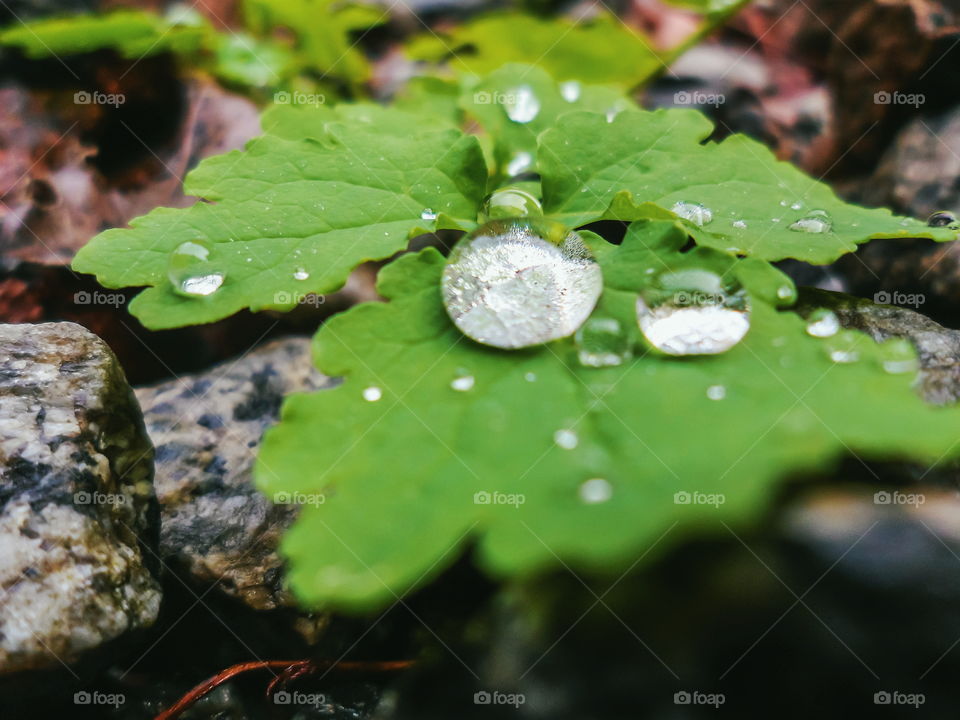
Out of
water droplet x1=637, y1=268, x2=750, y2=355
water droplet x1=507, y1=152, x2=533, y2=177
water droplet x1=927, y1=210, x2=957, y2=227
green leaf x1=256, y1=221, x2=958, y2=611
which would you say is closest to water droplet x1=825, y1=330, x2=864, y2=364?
green leaf x1=256, y1=221, x2=958, y2=611

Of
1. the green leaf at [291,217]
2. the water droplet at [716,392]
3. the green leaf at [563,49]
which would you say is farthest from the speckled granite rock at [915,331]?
the green leaf at [563,49]

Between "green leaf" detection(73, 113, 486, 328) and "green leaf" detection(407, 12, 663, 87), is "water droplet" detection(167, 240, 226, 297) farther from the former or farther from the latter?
"green leaf" detection(407, 12, 663, 87)

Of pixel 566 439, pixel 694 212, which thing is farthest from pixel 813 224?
pixel 566 439

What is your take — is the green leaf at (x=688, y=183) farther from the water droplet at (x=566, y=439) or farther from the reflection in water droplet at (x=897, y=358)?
the water droplet at (x=566, y=439)

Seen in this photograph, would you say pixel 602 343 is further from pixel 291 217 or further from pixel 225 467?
pixel 225 467

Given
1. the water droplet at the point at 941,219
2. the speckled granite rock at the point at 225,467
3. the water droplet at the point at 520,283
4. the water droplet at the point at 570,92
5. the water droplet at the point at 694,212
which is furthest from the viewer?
the water droplet at the point at 570,92

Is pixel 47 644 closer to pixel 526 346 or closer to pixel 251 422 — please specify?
pixel 251 422
